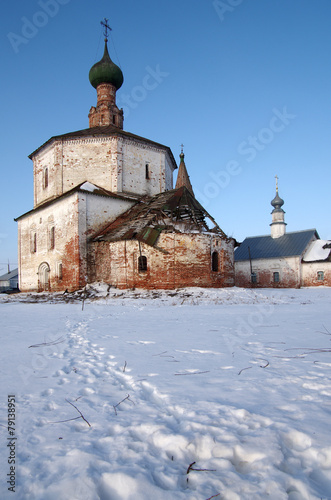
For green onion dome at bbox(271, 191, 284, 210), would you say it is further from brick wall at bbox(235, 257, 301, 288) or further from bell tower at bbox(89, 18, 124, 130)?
bell tower at bbox(89, 18, 124, 130)

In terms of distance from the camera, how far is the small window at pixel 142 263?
17.6m

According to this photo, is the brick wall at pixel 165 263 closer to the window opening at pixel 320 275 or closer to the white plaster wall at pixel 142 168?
the white plaster wall at pixel 142 168

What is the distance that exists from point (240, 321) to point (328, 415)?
4702mm

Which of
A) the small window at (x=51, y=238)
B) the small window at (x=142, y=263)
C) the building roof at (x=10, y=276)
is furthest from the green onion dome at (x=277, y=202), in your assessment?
the building roof at (x=10, y=276)

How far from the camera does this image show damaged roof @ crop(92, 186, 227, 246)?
17516 mm

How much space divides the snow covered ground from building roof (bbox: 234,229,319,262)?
26.1m

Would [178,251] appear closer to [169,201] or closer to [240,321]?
[169,201]

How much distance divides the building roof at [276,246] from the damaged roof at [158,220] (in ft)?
40.5

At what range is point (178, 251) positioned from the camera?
17.3m

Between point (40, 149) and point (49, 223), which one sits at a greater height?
point (40, 149)

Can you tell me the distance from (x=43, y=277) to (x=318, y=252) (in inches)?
915

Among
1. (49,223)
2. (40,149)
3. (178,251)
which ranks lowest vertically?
(178,251)

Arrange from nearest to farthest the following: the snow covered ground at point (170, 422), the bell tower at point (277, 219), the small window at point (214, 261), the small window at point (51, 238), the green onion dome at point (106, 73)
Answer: the snow covered ground at point (170, 422), the small window at point (214, 261), the small window at point (51, 238), the green onion dome at point (106, 73), the bell tower at point (277, 219)

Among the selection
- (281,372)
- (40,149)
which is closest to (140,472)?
(281,372)
